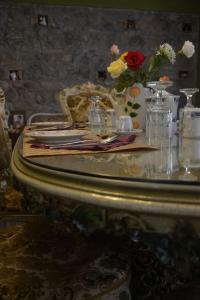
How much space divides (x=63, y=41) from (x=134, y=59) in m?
3.01

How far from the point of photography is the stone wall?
414cm

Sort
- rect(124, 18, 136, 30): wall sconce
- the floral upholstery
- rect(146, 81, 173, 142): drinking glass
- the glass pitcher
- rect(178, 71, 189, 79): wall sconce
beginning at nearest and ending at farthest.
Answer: rect(146, 81, 173, 142): drinking glass
the glass pitcher
the floral upholstery
rect(124, 18, 136, 30): wall sconce
rect(178, 71, 189, 79): wall sconce

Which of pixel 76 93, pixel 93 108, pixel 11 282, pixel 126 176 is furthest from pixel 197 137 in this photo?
pixel 76 93

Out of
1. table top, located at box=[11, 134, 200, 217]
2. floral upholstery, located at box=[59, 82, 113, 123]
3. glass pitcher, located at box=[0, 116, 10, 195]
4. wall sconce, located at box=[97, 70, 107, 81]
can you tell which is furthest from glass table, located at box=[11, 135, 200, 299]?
wall sconce, located at box=[97, 70, 107, 81]

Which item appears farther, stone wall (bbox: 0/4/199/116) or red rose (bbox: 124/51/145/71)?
stone wall (bbox: 0/4/199/116)

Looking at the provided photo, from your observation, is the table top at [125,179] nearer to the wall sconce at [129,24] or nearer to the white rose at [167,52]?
the white rose at [167,52]

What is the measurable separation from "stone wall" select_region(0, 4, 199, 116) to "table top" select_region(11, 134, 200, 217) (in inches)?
140

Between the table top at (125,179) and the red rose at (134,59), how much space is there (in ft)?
2.40

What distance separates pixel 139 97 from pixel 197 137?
696 mm

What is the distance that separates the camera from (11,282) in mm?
887

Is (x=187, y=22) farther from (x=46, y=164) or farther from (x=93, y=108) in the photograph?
(x=46, y=164)

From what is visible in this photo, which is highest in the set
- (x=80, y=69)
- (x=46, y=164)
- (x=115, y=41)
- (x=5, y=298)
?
(x=115, y=41)

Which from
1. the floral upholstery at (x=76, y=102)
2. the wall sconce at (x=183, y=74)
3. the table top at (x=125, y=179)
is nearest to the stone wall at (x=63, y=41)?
the wall sconce at (x=183, y=74)

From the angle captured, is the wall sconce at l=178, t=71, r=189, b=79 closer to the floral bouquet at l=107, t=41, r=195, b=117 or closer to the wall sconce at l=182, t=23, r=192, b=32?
the wall sconce at l=182, t=23, r=192, b=32
